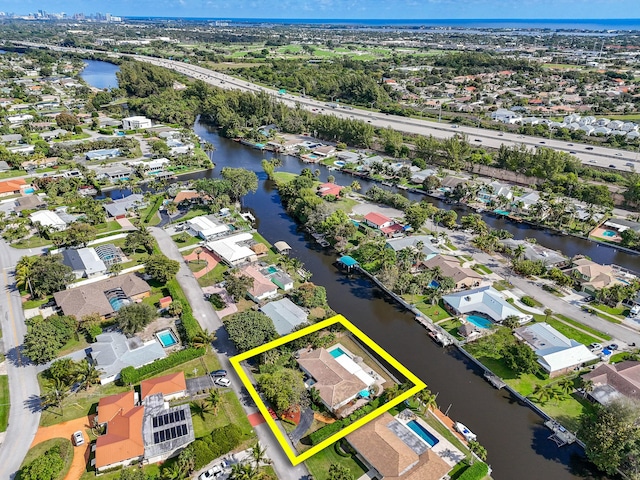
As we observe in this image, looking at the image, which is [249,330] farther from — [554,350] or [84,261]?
[554,350]

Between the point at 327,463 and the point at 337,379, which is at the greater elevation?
the point at 337,379

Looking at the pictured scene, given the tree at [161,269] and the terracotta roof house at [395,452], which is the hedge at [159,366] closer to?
the tree at [161,269]

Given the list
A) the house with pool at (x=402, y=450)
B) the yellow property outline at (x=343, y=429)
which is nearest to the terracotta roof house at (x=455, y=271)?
the yellow property outline at (x=343, y=429)

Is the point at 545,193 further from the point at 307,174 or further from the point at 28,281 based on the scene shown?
Result: the point at 28,281

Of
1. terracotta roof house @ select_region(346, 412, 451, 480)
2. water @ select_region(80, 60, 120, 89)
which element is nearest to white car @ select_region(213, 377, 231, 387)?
terracotta roof house @ select_region(346, 412, 451, 480)

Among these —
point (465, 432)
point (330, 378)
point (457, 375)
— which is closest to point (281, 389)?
point (330, 378)

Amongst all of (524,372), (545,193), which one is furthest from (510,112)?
(524,372)
